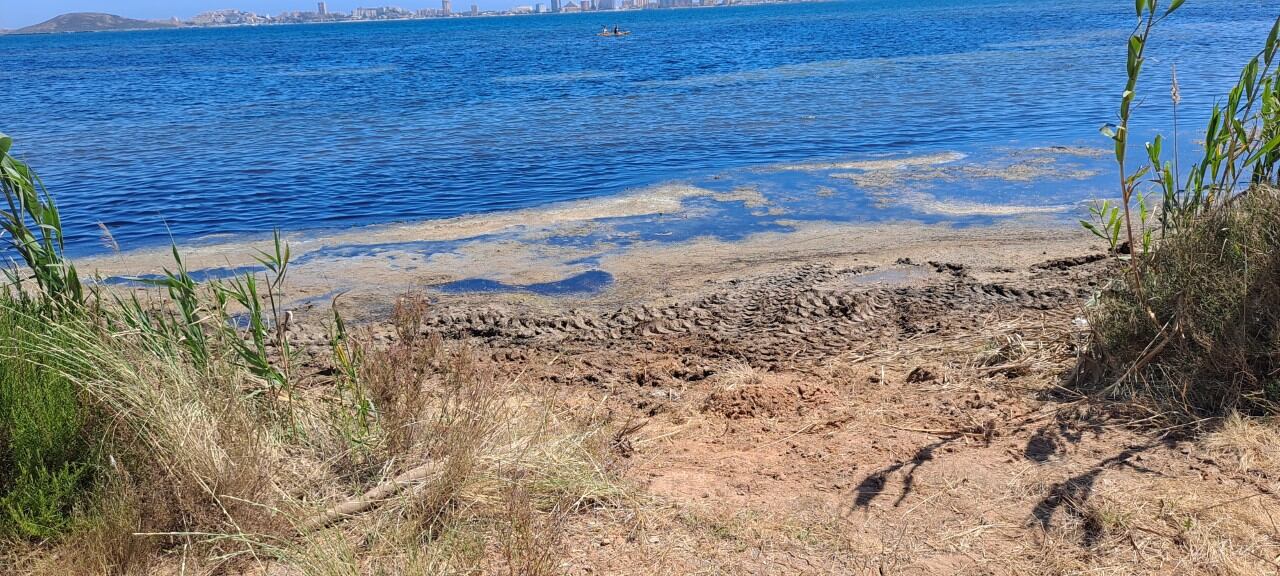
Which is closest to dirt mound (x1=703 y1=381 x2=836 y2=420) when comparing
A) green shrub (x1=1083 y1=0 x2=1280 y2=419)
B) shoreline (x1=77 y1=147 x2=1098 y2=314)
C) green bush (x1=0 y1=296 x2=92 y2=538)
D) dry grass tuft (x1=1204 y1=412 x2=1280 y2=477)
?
green shrub (x1=1083 y1=0 x2=1280 y2=419)

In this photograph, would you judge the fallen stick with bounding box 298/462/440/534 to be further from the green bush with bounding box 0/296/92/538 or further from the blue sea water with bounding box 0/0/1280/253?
the blue sea water with bounding box 0/0/1280/253

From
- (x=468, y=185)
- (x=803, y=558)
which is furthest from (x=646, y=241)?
(x=803, y=558)

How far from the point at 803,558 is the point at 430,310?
4463 millimetres

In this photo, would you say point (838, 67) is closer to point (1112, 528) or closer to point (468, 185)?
point (468, 185)

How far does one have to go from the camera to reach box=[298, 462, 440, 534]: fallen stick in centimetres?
326

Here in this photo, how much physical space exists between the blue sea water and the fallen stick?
244 inches

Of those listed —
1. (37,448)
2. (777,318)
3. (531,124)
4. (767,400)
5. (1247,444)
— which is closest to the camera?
(37,448)

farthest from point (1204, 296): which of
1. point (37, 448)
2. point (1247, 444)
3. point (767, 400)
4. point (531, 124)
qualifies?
point (531, 124)

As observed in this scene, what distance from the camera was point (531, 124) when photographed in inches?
745

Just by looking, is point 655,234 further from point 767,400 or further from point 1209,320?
point 1209,320

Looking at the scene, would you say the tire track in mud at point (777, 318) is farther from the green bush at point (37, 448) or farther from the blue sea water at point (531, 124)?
the blue sea water at point (531, 124)

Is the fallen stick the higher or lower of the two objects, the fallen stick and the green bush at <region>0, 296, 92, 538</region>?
the lower

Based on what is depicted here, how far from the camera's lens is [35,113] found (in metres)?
25.0

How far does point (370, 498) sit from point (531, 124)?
1606 cm
